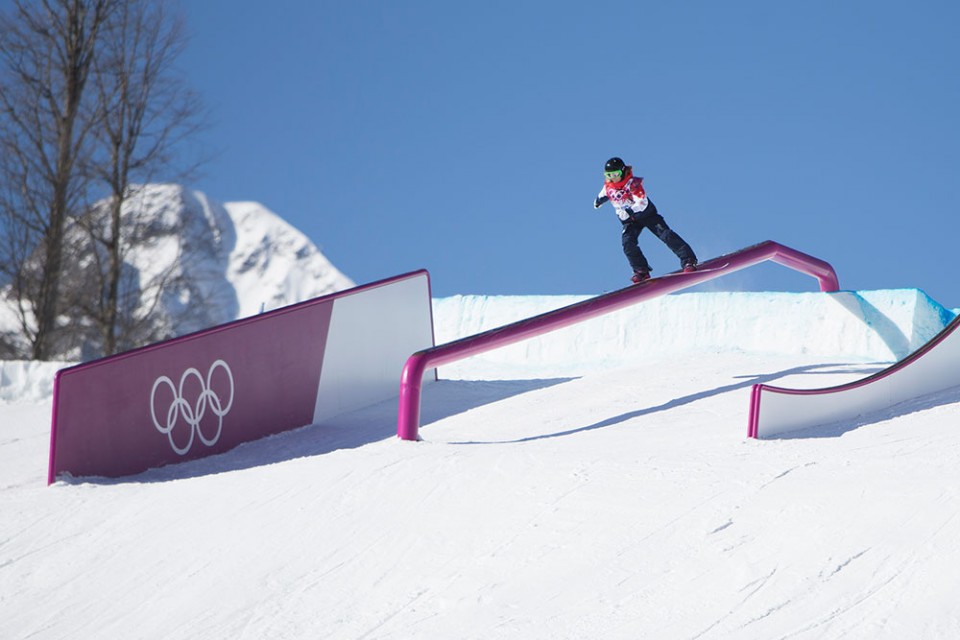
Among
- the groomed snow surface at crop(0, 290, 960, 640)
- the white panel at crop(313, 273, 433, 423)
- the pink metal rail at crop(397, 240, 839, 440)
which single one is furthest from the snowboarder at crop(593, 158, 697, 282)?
the white panel at crop(313, 273, 433, 423)

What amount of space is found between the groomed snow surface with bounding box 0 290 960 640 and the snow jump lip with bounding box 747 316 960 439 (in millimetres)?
150

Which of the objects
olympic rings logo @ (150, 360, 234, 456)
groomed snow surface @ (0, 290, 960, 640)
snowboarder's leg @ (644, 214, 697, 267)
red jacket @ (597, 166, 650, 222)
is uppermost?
red jacket @ (597, 166, 650, 222)

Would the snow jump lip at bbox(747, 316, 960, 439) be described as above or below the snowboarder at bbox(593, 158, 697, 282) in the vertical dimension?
below

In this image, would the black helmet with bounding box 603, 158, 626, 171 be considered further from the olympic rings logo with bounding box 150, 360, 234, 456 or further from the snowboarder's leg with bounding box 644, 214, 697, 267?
the olympic rings logo with bounding box 150, 360, 234, 456

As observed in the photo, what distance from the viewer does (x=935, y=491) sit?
537 cm

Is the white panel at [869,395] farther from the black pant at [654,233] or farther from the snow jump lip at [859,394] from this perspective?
the black pant at [654,233]

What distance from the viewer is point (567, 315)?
330 inches

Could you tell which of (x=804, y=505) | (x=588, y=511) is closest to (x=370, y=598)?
(x=588, y=511)

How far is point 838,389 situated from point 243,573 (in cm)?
400

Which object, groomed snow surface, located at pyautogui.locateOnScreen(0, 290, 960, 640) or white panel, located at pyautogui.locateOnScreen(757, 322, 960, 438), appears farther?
white panel, located at pyautogui.locateOnScreen(757, 322, 960, 438)

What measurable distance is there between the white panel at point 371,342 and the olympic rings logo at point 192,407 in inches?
47.0

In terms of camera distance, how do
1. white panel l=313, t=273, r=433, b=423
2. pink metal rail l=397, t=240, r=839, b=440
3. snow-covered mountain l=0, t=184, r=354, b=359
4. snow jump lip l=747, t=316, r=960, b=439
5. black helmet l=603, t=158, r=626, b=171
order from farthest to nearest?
snow-covered mountain l=0, t=184, r=354, b=359
white panel l=313, t=273, r=433, b=423
black helmet l=603, t=158, r=626, b=171
pink metal rail l=397, t=240, r=839, b=440
snow jump lip l=747, t=316, r=960, b=439

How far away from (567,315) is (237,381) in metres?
2.67

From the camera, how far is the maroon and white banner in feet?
24.8
